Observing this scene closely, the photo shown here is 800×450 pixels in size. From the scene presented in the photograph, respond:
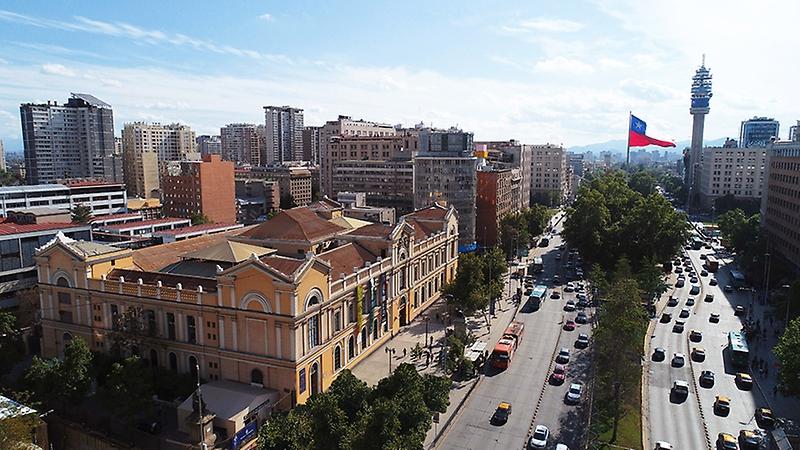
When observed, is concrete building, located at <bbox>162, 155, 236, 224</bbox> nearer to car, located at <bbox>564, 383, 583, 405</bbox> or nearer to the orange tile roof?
the orange tile roof

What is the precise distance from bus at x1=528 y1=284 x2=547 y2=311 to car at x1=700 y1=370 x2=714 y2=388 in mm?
25921

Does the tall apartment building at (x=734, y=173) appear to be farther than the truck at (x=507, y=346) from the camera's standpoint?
Yes

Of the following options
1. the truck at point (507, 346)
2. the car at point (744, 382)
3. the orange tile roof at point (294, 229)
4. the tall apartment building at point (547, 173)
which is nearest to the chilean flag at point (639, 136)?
the truck at point (507, 346)

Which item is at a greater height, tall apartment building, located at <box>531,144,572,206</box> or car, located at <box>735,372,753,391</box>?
tall apartment building, located at <box>531,144,572,206</box>

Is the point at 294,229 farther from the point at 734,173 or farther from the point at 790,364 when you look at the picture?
the point at 734,173

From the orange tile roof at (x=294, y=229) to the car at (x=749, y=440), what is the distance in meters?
42.9

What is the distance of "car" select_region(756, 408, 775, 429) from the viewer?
4328 cm

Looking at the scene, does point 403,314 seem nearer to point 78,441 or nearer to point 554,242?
point 78,441

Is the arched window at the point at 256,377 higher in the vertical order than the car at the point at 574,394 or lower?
higher

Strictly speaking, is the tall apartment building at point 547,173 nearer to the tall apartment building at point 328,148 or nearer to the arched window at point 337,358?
the tall apartment building at point 328,148

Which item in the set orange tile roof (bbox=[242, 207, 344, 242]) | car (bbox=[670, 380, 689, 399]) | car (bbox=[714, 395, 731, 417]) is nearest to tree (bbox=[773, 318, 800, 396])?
car (bbox=[714, 395, 731, 417])

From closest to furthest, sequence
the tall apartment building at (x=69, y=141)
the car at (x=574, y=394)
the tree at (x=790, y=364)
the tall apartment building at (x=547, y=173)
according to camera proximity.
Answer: the tree at (x=790, y=364), the car at (x=574, y=394), the tall apartment building at (x=69, y=141), the tall apartment building at (x=547, y=173)

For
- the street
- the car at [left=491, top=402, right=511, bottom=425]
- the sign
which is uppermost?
the sign

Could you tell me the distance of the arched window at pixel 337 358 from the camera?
5091cm
